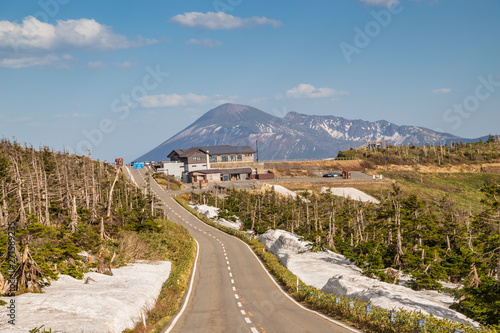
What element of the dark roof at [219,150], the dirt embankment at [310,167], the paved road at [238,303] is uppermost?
the dark roof at [219,150]

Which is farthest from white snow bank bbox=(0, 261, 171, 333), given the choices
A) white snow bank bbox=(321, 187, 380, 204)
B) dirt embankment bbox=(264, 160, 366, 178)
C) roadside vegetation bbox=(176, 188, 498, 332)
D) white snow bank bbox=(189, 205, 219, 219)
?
dirt embankment bbox=(264, 160, 366, 178)

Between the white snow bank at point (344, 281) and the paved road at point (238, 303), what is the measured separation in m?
3.67

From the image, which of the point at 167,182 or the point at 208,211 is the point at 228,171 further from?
the point at 208,211

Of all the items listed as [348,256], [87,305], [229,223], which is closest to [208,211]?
[229,223]

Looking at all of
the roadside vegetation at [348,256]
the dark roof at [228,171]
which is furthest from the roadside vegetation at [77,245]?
the dark roof at [228,171]

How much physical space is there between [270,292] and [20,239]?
16.8 meters

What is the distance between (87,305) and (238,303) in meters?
10.6

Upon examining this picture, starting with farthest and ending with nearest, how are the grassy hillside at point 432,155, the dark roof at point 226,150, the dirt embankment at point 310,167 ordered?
the grassy hillside at point 432,155, the dirt embankment at point 310,167, the dark roof at point 226,150

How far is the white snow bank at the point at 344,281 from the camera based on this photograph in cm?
2402

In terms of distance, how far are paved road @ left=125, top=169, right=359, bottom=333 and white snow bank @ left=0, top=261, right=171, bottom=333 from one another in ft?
7.64

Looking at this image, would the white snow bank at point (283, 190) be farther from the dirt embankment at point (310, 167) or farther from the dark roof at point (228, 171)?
the dirt embankment at point (310, 167)

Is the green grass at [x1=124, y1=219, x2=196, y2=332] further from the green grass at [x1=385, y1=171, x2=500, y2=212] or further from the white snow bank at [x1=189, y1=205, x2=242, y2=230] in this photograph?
the green grass at [x1=385, y1=171, x2=500, y2=212]

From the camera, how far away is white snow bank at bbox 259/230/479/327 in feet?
78.8

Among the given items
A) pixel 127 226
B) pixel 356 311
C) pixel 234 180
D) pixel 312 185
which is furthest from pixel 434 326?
pixel 234 180
